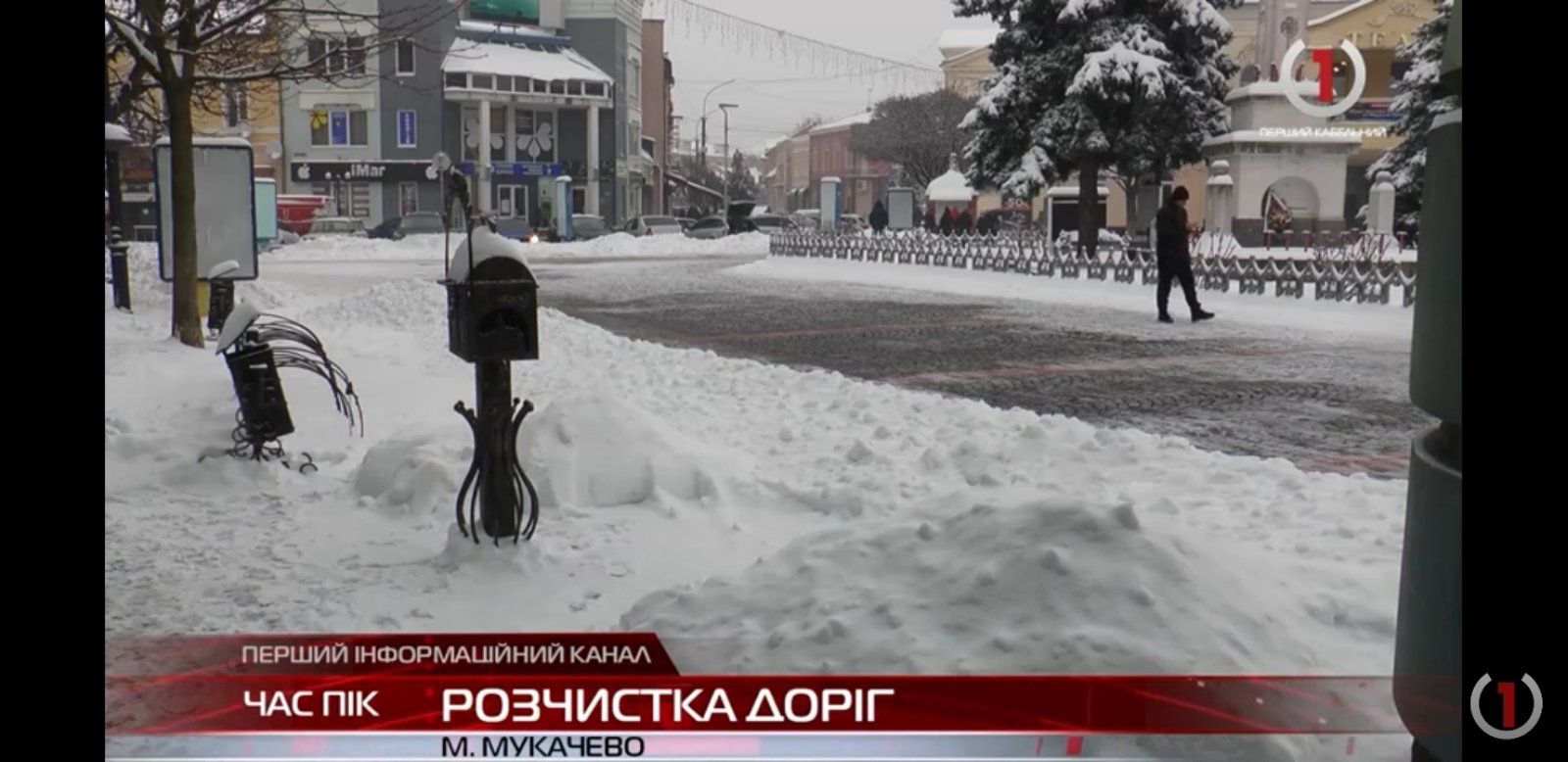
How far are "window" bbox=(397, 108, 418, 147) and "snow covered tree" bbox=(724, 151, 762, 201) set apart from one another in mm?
934

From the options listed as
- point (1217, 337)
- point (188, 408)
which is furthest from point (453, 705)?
point (1217, 337)

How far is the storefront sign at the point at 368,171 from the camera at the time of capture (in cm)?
395

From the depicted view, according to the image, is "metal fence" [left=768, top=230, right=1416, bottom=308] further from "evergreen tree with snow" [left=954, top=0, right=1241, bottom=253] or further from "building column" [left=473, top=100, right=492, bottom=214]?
"building column" [left=473, top=100, right=492, bottom=214]

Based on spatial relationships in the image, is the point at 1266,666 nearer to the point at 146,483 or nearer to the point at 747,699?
the point at 747,699

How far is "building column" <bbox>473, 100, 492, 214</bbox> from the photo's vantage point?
149 inches

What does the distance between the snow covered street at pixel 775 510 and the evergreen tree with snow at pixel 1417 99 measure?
0.98 meters

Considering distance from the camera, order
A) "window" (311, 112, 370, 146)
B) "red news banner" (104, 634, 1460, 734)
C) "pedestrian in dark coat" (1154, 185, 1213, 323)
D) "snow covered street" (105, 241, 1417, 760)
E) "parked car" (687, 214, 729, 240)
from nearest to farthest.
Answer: "red news banner" (104, 634, 1460, 734), "snow covered street" (105, 241, 1417, 760), "window" (311, 112, 370, 146), "parked car" (687, 214, 729, 240), "pedestrian in dark coat" (1154, 185, 1213, 323)

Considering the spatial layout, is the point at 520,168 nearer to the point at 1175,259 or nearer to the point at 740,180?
the point at 740,180

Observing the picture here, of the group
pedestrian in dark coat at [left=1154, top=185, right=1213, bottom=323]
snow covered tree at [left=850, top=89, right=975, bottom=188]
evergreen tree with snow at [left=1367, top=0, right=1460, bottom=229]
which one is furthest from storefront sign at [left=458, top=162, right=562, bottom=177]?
pedestrian in dark coat at [left=1154, top=185, right=1213, bottom=323]

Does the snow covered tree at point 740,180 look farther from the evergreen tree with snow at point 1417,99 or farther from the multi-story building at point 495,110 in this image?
the evergreen tree with snow at point 1417,99

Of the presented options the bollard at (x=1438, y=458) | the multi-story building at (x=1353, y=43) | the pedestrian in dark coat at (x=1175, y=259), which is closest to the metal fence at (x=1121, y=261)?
the pedestrian in dark coat at (x=1175, y=259)

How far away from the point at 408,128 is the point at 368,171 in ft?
0.85

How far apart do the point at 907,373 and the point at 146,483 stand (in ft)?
15.7

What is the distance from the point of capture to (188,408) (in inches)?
213
